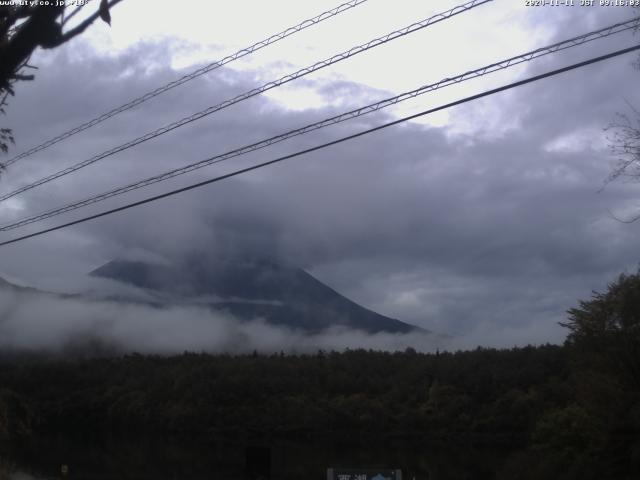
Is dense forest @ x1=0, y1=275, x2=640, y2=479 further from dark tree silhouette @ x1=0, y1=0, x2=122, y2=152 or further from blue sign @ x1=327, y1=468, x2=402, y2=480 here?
dark tree silhouette @ x1=0, y1=0, x2=122, y2=152

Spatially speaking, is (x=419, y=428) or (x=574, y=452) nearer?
(x=574, y=452)

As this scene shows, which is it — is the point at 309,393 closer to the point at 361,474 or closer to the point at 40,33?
the point at 361,474

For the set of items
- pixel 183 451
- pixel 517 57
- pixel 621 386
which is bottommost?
pixel 183 451

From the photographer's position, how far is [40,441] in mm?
82750

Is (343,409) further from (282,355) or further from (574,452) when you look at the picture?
(574,452)

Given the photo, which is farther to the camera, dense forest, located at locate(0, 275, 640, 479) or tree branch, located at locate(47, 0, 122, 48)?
dense forest, located at locate(0, 275, 640, 479)

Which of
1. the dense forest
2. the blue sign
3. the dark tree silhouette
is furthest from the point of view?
the dense forest

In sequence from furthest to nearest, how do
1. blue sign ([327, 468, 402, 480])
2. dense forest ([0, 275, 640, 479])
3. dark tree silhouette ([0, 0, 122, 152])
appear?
dense forest ([0, 275, 640, 479]) < blue sign ([327, 468, 402, 480]) < dark tree silhouette ([0, 0, 122, 152])

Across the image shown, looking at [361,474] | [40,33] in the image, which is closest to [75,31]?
[40,33]

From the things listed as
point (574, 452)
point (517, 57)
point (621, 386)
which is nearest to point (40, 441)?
point (574, 452)

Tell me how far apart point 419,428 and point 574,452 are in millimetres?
60443

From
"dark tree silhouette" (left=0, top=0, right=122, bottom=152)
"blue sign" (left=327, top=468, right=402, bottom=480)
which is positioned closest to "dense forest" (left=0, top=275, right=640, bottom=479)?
"blue sign" (left=327, top=468, right=402, bottom=480)

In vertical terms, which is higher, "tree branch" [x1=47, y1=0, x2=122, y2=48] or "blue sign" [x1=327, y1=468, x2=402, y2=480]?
"tree branch" [x1=47, y1=0, x2=122, y2=48]

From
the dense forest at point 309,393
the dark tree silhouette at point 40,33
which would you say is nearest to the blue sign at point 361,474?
the dark tree silhouette at point 40,33
